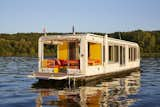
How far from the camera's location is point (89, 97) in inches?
647

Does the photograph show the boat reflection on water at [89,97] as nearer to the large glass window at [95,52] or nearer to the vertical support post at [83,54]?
the vertical support post at [83,54]

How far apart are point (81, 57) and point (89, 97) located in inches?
208

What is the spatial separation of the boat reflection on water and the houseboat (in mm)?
1504

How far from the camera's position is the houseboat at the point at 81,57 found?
69.8 feet

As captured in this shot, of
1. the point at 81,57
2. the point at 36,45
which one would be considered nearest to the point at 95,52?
the point at 81,57

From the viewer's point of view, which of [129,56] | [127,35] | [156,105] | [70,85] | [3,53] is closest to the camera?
[156,105]

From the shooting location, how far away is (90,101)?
50.0 ft

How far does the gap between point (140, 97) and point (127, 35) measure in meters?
104

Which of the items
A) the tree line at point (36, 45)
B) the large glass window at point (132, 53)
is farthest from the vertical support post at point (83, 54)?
the tree line at point (36, 45)

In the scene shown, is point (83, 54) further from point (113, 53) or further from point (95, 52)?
point (113, 53)

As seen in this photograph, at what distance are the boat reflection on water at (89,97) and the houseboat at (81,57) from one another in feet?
4.94

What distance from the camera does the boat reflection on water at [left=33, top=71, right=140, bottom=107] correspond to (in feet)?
48.0

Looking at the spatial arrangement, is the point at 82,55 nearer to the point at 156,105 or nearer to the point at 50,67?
the point at 50,67

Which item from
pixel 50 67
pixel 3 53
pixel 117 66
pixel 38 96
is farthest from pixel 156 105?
pixel 3 53
